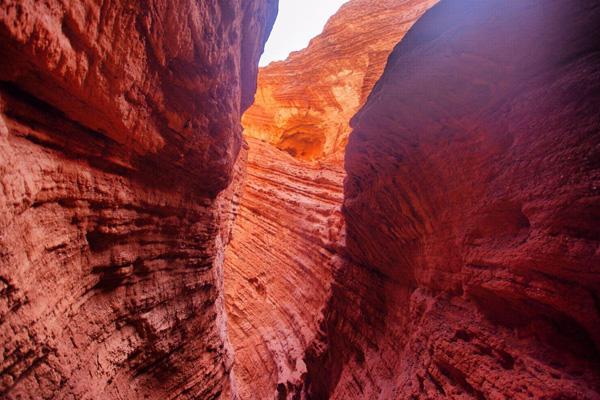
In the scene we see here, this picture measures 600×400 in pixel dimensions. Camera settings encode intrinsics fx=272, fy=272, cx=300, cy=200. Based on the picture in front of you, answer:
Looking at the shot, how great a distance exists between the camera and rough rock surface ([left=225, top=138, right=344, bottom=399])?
7036mm

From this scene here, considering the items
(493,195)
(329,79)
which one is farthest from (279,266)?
(329,79)

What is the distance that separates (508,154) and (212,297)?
4475 mm

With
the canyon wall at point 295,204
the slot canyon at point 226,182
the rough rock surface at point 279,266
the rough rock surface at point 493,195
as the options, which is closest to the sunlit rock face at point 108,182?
the slot canyon at point 226,182

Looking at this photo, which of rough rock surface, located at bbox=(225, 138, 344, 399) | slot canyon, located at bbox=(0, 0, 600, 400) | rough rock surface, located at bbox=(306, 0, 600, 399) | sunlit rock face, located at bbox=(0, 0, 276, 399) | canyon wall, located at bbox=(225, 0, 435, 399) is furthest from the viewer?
canyon wall, located at bbox=(225, 0, 435, 399)

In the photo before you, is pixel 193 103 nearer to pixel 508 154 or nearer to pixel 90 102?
pixel 90 102

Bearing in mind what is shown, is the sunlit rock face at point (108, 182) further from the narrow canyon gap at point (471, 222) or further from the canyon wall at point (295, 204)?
the canyon wall at point (295, 204)

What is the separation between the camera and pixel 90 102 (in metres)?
1.90

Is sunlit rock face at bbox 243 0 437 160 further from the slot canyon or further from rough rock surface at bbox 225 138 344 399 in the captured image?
the slot canyon

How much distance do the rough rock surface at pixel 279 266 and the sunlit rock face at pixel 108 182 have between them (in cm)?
353

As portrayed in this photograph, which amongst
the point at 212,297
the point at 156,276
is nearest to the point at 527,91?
the point at 156,276

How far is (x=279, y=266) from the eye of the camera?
888 cm

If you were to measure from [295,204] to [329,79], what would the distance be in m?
10.0

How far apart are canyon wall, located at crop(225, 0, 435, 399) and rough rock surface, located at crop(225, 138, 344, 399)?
1.3 inches

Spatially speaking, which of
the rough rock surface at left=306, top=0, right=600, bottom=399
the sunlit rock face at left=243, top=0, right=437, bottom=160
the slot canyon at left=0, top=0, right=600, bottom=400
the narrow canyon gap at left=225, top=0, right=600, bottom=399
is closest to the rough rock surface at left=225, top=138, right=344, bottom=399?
the narrow canyon gap at left=225, top=0, right=600, bottom=399
